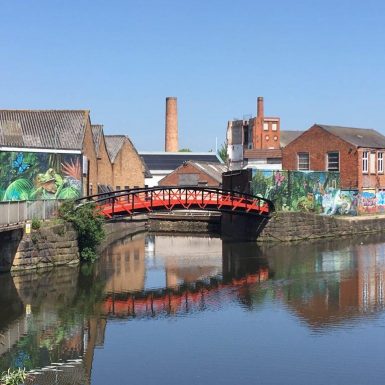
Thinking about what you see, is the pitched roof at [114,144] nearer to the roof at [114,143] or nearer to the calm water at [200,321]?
the roof at [114,143]

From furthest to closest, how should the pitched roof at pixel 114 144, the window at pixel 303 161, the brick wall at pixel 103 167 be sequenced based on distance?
the pitched roof at pixel 114 144 < the window at pixel 303 161 < the brick wall at pixel 103 167

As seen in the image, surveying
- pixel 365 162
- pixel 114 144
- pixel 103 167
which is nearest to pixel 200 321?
pixel 103 167

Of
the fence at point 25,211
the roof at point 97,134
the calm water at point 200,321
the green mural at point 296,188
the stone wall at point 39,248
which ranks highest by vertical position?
the roof at point 97,134

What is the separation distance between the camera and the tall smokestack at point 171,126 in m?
107

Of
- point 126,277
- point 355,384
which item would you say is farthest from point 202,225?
point 355,384

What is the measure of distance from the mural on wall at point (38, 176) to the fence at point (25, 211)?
3567 mm

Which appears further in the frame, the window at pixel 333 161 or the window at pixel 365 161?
the window at pixel 333 161

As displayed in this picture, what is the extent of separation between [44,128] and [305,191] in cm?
2263

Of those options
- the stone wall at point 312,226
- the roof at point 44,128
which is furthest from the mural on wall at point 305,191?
the roof at point 44,128

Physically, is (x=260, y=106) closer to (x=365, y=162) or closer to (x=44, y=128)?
(x=365, y=162)

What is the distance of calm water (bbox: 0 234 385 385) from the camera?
24672mm

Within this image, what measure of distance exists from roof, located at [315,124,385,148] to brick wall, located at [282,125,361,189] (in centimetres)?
66

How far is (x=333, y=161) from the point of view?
71875mm

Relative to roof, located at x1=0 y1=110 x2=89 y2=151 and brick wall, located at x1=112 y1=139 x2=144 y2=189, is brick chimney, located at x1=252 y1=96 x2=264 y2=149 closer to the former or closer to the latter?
brick wall, located at x1=112 y1=139 x2=144 y2=189
